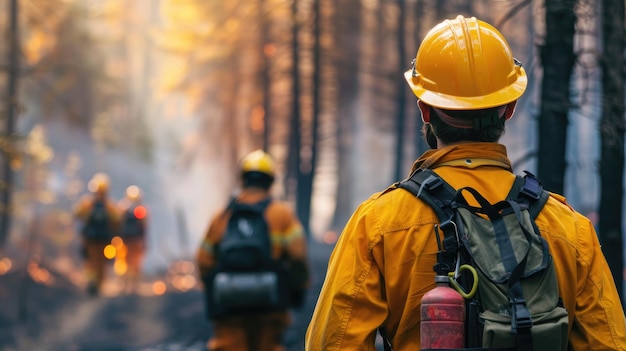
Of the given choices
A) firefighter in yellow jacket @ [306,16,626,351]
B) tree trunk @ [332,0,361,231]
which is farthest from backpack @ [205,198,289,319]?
tree trunk @ [332,0,361,231]

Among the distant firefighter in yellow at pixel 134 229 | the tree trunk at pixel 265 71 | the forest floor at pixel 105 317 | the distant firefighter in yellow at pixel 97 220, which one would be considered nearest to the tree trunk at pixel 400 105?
the forest floor at pixel 105 317

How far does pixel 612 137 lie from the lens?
616 cm

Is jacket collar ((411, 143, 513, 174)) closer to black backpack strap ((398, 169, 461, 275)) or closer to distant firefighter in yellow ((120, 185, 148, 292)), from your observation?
black backpack strap ((398, 169, 461, 275))

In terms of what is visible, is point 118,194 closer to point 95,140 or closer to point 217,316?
point 95,140

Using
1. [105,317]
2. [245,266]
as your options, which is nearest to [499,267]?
[245,266]

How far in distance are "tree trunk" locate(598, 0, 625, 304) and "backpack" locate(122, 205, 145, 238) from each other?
12080 mm

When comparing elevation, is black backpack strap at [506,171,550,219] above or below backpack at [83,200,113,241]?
above

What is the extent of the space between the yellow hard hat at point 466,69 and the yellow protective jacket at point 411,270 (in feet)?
0.42

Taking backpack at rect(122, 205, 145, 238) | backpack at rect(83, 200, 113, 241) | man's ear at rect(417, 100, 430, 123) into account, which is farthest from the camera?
backpack at rect(122, 205, 145, 238)

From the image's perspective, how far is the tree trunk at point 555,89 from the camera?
5.86 m

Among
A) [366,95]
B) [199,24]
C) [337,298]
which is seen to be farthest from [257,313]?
[199,24]

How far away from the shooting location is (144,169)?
29281 mm

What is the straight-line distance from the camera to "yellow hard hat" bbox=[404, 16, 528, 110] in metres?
2.87

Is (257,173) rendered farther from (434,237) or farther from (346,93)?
(346,93)
